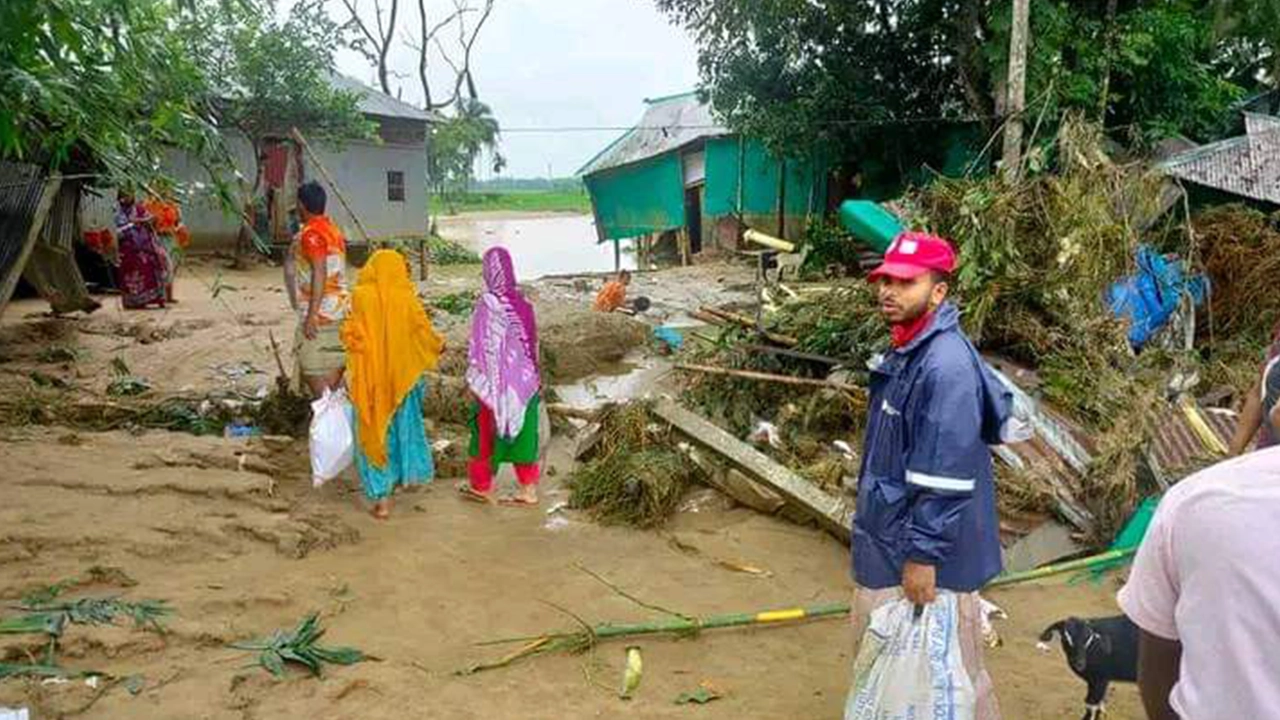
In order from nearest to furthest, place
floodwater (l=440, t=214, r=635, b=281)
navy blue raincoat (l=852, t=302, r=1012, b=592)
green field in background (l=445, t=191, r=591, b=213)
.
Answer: navy blue raincoat (l=852, t=302, r=1012, b=592) → floodwater (l=440, t=214, r=635, b=281) → green field in background (l=445, t=191, r=591, b=213)

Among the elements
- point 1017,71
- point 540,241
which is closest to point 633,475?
point 1017,71

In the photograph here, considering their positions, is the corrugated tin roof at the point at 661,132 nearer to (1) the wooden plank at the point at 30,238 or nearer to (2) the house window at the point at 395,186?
(2) the house window at the point at 395,186

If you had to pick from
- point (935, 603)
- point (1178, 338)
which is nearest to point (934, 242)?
point (935, 603)

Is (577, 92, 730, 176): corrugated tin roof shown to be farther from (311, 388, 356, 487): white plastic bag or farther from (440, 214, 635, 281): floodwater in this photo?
(311, 388, 356, 487): white plastic bag

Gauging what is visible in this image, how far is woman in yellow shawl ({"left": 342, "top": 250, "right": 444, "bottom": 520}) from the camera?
5242 mm

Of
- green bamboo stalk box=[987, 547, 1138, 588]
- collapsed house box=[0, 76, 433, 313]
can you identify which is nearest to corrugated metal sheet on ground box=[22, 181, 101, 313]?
collapsed house box=[0, 76, 433, 313]

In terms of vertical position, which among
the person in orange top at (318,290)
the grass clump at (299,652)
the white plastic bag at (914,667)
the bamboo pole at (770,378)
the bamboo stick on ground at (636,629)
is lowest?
the bamboo stick on ground at (636,629)

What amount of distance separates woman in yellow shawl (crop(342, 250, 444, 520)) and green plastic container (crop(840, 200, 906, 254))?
2.88 m

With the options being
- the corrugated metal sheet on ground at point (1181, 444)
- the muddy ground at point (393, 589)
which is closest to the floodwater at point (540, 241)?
the muddy ground at point (393, 589)

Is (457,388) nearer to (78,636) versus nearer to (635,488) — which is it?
(635,488)

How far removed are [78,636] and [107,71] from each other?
2.30 metres

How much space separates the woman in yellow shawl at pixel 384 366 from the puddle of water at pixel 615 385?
8.56 feet

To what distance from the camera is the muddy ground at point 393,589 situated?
11.5 ft

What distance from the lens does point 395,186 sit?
22.4 m
